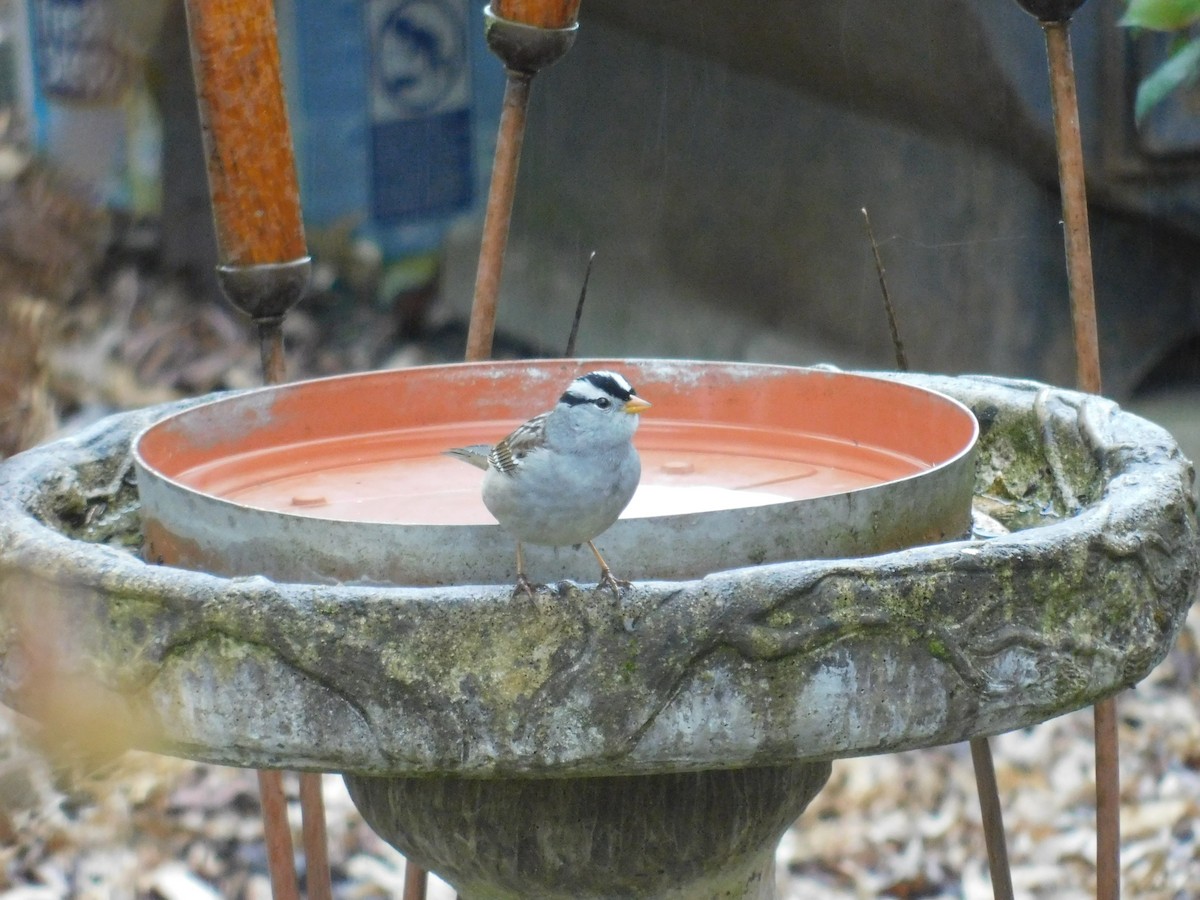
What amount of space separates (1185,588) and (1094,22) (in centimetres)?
261

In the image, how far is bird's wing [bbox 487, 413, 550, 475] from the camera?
161cm

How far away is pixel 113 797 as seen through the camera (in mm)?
3658

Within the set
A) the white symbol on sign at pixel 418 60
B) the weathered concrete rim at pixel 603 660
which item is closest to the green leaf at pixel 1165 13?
the weathered concrete rim at pixel 603 660

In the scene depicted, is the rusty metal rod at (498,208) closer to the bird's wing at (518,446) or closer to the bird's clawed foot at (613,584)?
the bird's wing at (518,446)

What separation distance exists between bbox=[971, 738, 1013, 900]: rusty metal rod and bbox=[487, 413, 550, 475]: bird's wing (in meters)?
0.82

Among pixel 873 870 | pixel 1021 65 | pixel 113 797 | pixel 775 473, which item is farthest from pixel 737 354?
pixel 775 473

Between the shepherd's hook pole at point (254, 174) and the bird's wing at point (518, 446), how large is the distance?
554 mm

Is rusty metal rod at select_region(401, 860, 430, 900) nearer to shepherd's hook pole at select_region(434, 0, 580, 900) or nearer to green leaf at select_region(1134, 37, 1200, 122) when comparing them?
shepherd's hook pole at select_region(434, 0, 580, 900)

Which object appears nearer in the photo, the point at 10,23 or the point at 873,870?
the point at 10,23

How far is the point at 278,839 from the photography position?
2.14 m

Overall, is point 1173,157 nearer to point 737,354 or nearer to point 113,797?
point 737,354

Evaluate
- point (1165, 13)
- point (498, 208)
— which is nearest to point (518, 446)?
point (498, 208)

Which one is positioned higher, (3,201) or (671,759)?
(3,201)

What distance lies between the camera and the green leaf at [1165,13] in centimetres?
197
